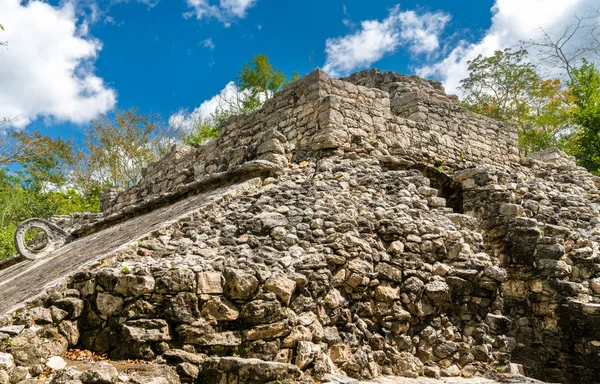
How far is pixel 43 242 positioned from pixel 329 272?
525 centimetres

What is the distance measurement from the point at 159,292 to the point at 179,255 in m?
0.51

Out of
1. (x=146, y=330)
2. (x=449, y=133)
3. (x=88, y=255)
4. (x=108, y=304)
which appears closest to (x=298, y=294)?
(x=146, y=330)

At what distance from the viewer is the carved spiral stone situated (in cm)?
627

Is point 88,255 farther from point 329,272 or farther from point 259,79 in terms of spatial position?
point 259,79

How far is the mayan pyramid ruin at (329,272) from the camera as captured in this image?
3061 millimetres

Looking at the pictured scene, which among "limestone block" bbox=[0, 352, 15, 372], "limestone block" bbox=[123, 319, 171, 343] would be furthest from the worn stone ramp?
"limestone block" bbox=[123, 319, 171, 343]

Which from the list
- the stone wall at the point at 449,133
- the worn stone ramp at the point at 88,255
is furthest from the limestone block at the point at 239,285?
the stone wall at the point at 449,133

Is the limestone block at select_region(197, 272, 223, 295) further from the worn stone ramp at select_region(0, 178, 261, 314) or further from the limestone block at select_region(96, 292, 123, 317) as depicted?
the worn stone ramp at select_region(0, 178, 261, 314)

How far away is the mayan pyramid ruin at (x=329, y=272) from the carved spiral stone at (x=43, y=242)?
1.4 inches

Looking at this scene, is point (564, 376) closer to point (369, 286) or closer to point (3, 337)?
point (369, 286)

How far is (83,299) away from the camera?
321 cm

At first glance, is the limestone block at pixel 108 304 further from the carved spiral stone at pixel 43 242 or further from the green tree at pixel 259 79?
the green tree at pixel 259 79

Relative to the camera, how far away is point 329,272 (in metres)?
3.73

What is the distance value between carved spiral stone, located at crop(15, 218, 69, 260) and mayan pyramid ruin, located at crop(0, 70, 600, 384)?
0.03m
